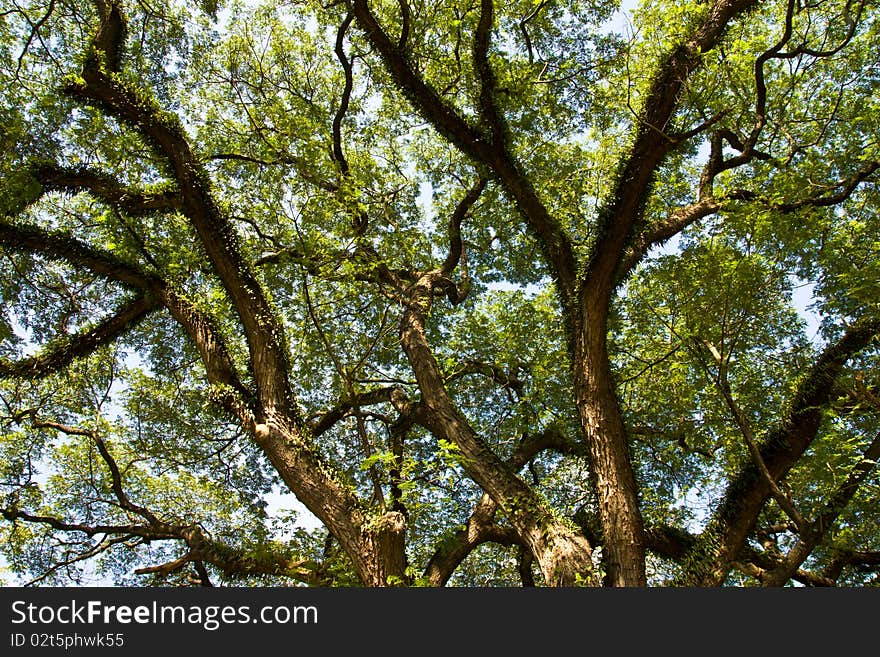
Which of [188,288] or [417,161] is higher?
[417,161]

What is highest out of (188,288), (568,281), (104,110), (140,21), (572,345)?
(140,21)

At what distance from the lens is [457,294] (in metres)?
9.37

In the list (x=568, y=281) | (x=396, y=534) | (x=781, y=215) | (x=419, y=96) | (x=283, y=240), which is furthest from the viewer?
(x=283, y=240)

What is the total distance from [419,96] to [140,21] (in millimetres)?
4960

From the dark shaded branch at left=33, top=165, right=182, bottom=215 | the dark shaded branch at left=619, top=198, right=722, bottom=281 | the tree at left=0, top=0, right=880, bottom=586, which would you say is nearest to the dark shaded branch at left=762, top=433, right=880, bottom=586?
the tree at left=0, top=0, right=880, bottom=586

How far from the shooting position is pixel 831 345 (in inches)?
235

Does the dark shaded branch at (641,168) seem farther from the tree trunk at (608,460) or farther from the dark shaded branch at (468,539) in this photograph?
the dark shaded branch at (468,539)

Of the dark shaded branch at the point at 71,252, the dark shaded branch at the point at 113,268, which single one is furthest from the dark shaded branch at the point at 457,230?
the dark shaded branch at the point at 71,252

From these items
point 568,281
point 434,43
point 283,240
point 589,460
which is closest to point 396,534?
point 589,460

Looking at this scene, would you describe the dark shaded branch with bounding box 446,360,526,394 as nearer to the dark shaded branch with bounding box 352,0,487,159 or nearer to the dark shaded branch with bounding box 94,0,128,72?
the dark shaded branch with bounding box 352,0,487,159

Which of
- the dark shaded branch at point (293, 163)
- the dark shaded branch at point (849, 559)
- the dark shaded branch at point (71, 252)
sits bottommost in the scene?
the dark shaded branch at point (849, 559)

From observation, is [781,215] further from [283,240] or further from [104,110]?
[104,110]

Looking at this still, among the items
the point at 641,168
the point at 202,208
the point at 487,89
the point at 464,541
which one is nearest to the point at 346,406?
the point at 464,541

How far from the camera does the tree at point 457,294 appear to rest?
18.0 ft
